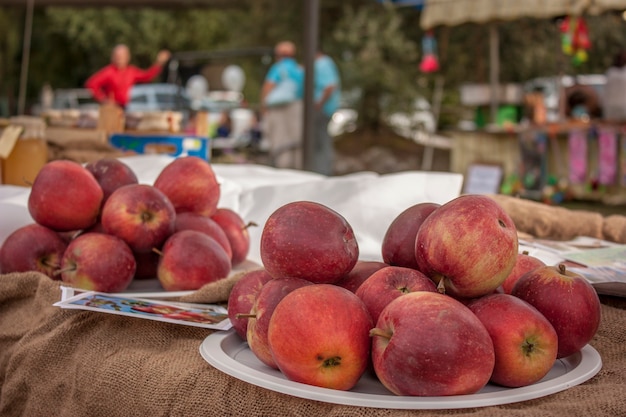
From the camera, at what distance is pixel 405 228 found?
1.27 meters

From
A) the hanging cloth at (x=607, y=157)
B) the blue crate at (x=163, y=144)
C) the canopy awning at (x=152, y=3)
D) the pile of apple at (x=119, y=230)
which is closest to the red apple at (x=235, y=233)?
the pile of apple at (x=119, y=230)

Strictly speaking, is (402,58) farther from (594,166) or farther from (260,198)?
(260,198)

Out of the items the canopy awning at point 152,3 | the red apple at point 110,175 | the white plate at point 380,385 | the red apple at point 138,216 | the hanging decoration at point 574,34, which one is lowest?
the white plate at point 380,385

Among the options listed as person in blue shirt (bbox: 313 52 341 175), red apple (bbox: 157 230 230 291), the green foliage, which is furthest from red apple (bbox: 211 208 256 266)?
the green foliage

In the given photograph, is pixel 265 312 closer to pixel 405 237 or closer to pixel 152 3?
pixel 405 237

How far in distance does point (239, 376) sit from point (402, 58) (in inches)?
586

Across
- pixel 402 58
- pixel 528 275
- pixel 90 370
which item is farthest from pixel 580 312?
pixel 402 58

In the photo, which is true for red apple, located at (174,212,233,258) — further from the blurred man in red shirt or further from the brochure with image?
the blurred man in red shirt

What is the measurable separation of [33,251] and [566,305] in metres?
1.20

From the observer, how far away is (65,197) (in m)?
1.77

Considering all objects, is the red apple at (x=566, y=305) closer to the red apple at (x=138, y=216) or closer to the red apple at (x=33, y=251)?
the red apple at (x=138, y=216)

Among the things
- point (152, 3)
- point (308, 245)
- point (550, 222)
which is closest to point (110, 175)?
point (308, 245)

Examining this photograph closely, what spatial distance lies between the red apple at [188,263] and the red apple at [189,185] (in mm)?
165

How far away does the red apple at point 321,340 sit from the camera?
3.43 ft
